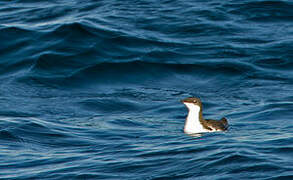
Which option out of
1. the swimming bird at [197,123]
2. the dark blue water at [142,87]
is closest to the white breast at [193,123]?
the swimming bird at [197,123]

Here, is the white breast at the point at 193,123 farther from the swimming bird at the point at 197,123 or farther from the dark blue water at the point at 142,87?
the dark blue water at the point at 142,87

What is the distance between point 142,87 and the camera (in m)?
17.2

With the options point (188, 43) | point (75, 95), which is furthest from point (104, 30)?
point (75, 95)

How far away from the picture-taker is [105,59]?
62.8 feet

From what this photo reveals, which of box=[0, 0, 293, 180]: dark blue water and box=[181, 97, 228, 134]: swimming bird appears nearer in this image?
box=[0, 0, 293, 180]: dark blue water

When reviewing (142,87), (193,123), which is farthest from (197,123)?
(142,87)

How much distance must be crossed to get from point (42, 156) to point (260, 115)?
16.7 feet

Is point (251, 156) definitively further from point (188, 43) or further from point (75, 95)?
point (188, 43)

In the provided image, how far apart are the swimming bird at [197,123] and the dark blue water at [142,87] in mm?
229

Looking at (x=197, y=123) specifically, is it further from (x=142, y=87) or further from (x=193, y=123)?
(x=142, y=87)

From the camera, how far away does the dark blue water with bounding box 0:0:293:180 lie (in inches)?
396

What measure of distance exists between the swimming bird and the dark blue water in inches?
9.0

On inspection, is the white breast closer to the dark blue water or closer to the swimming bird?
the swimming bird

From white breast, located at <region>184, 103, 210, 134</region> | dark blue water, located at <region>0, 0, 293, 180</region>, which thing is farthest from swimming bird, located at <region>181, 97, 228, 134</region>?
dark blue water, located at <region>0, 0, 293, 180</region>
